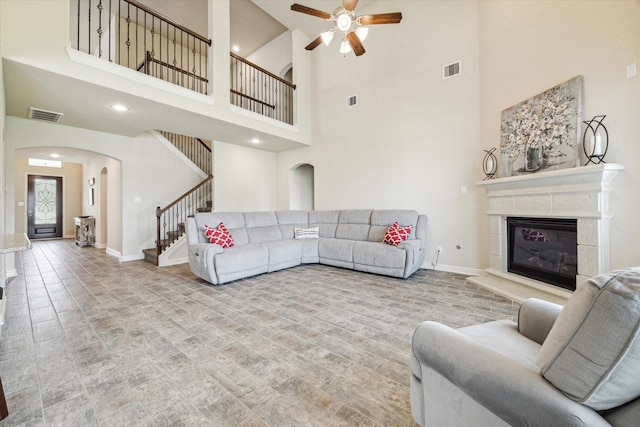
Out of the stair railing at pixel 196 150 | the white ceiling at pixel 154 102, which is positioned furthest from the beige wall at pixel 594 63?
the stair railing at pixel 196 150

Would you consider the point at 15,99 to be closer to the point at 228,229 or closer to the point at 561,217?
the point at 228,229

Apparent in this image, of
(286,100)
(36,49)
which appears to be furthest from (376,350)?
(286,100)

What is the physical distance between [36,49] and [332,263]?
4.62 metres

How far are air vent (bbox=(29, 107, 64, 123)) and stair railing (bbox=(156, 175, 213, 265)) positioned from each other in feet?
7.02

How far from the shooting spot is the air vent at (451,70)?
409 cm

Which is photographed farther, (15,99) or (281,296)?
(15,99)

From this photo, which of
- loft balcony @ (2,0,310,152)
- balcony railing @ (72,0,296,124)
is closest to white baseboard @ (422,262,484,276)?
loft balcony @ (2,0,310,152)

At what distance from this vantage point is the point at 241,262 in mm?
3764

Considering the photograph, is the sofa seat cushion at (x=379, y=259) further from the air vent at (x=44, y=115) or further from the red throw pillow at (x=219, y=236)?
the air vent at (x=44, y=115)

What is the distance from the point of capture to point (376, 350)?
1.94 m

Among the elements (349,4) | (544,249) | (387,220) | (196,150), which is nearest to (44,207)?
(196,150)

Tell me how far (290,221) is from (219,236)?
1.70 metres

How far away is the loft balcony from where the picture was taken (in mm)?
2662

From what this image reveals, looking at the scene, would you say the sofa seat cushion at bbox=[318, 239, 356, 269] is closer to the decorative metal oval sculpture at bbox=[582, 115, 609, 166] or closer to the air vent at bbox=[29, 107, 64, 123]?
the decorative metal oval sculpture at bbox=[582, 115, 609, 166]
